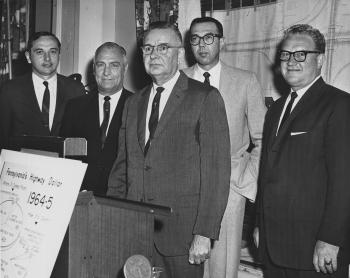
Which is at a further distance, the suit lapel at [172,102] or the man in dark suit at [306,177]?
the suit lapel at [172,102]

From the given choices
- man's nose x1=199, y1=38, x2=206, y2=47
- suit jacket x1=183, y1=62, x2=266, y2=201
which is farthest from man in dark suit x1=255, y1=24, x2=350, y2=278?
man's nose x1=199, y1=38, x2=206, y2=47

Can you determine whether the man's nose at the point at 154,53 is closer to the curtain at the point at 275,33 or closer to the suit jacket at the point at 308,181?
the suit jacket at the point at 308,181

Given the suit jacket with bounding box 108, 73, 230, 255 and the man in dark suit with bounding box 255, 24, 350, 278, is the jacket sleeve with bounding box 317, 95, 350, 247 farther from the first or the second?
the suit jacket with bounding box 108, 73, 230, 255

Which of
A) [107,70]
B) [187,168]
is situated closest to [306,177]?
[187,168]

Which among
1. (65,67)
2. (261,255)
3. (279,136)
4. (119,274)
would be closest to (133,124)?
(279,136)

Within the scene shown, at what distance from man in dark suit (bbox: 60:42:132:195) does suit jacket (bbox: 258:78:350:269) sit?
935 mm

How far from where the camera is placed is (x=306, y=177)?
1.88m

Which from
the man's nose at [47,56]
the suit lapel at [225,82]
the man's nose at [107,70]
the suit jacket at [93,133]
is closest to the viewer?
the suit jacket at [93,133]

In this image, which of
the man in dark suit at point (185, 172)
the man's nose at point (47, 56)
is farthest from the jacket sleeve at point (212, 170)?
the man's nose at point (47, 56)

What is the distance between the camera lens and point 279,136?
201 cm

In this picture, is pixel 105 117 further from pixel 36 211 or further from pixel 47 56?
pixel 36 211

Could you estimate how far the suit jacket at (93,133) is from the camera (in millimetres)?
Result: 2443

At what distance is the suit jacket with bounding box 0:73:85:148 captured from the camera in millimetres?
2979

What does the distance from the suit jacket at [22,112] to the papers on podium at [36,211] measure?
5.78 feet
